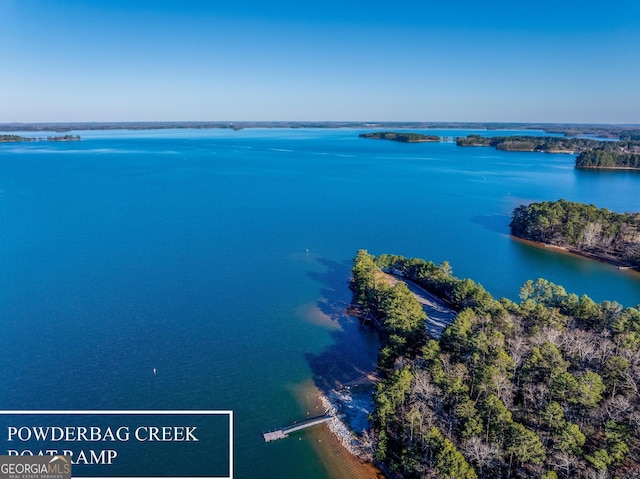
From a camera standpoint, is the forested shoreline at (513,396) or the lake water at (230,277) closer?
the forested shoreline at (513,396)

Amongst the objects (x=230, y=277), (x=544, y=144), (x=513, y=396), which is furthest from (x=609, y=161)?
(x=513, y=396)

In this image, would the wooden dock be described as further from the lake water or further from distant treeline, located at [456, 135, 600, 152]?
distant treeline, located at [456, 135, 600, 152]

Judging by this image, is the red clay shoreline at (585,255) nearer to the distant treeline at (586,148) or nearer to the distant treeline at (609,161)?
the distant treeline at (609,161)

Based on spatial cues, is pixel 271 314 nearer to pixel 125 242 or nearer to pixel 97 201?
pixel 125 242

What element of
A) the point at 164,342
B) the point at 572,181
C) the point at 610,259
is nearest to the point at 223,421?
the point at 164,342

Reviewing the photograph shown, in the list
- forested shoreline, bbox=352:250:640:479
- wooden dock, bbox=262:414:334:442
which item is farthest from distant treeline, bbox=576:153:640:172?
wooden dock, bbox=262:414:334:442

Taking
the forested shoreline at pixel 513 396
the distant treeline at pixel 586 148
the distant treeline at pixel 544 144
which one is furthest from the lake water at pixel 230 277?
the distant treeline at pixel 544 144
